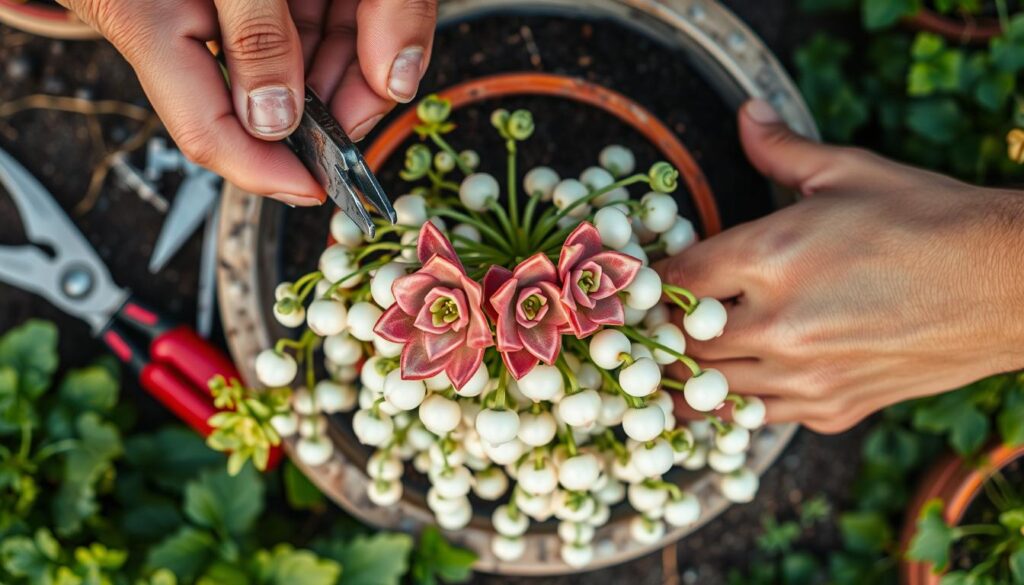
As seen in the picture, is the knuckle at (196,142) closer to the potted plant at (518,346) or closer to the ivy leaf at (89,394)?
the potted plant at (518,346)

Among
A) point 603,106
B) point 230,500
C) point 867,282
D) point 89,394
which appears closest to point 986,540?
point 867,282

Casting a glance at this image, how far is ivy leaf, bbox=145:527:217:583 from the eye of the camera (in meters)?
0.92

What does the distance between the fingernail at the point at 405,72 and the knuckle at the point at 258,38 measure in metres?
0.09

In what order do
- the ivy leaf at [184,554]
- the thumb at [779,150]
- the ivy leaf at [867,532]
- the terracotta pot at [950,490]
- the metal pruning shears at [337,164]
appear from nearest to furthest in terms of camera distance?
the metal pruning shears at [337,164] < the thumb at [779,150] < the ivy leaf at [184,554] < the terracotta pot at [950,490] < the ivy leaf at [867,532]

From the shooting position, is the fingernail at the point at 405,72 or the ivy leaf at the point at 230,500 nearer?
the fingernail at the point at 405,72

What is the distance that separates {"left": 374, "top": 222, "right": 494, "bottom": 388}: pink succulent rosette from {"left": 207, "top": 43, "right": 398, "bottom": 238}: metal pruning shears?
0.10 meters

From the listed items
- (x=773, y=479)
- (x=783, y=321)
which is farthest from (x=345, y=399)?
(x=773, y=479)

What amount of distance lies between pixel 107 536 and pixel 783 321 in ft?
2.82

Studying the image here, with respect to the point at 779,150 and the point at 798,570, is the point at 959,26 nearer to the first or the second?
the point at 779,150

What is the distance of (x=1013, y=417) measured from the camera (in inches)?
37.9

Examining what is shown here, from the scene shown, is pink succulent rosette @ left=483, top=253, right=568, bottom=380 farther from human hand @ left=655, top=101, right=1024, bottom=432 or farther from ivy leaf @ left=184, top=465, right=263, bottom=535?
ivy leaf @ left=184, top=465, right=263, bottom=535

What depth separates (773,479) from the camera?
1.25 meters

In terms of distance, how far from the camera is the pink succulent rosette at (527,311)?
1.67 ft

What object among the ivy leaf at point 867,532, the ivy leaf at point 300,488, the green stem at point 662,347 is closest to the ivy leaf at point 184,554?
the ivy leaf at point 300,488
